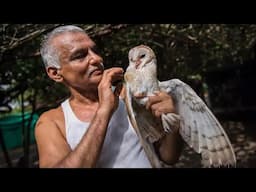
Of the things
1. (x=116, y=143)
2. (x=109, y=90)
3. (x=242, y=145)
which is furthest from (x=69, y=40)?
(x=242, y=145)

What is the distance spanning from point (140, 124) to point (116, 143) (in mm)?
66

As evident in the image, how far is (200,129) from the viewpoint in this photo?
0.84 metres

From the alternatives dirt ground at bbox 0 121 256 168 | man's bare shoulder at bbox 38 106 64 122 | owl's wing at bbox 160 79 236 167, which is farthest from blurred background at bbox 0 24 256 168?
man's bare shoulder at bbox 38 106 64 122

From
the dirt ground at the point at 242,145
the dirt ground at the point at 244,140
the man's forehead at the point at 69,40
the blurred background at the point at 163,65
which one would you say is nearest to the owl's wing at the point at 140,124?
the man's forehead at the point at 69,40

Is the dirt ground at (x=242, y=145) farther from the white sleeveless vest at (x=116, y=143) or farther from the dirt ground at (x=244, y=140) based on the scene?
the white sleeveless vest at (x=116, y=143)

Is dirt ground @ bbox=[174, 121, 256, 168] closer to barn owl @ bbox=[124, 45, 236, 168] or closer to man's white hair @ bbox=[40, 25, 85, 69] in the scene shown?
Answer: barn owl @ bbox=[124, 45, 236, 168]

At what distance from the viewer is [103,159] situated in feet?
2.62

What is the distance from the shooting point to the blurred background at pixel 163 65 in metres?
1.52

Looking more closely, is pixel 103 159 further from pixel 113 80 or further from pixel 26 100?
pixel 26 100

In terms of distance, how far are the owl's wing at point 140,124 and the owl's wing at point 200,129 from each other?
0.25 feet

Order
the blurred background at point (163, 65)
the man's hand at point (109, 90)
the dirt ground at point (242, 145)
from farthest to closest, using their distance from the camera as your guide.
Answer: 1. the dirt ground at point (242, 145)
2. the blurred background at point (163, 65)
3. the man's hand at point (109, 90)

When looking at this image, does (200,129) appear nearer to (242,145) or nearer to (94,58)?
(94,58)
